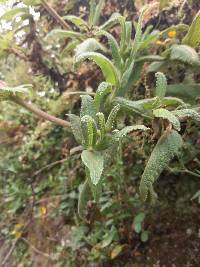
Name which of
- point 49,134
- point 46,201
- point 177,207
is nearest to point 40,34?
point 49,134

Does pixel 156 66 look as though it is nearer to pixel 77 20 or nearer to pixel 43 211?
pixel 77 20

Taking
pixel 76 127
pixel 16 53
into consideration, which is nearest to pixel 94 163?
pixel 76 127

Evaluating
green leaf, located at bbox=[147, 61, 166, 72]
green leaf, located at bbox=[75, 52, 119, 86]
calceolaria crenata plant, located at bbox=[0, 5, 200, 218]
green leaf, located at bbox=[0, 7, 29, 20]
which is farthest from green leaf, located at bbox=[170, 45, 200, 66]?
green leaf, located at bbox=[0, 7, 29, 20]

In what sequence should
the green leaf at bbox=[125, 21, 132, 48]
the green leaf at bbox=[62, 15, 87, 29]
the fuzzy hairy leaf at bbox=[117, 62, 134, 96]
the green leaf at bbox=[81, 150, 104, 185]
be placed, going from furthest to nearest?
the green leaf at bbox=[62, 15, 87, 29] < the green leaf at bbox=[125, 21, 132, 48] < the fuzzy hairy leaf at bbox=[117, 62, 134, 96] < the green leaf at bbox=[81, 150, 104, 185]

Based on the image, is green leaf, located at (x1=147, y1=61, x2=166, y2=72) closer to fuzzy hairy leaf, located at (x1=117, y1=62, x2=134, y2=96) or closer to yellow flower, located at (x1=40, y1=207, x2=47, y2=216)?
fuzzy hairy leaf, located at (x1=117, y1=62, x2=134, y2=96)

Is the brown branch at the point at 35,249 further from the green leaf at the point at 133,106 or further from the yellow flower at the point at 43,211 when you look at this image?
the green leaf at the point at 133,106
